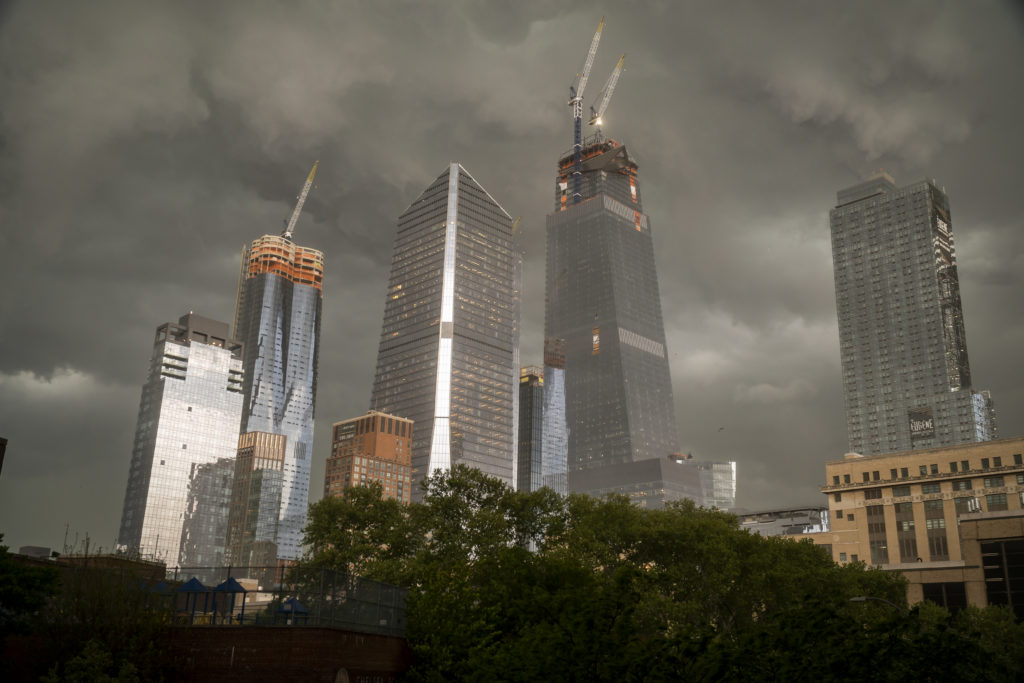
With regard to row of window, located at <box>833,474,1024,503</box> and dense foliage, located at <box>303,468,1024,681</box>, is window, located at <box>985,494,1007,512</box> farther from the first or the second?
dense foliage, located at <box>303,468,1024,681</box>

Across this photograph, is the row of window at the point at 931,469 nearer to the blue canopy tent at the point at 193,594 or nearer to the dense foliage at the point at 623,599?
the dense foliage at the point at 623,599

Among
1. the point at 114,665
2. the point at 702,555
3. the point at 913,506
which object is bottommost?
the point at 114,665

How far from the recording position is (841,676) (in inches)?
1296

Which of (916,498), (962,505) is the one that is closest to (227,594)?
(916,498)

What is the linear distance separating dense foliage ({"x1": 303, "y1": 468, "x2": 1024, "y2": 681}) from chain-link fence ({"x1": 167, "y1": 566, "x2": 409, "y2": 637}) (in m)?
8.28

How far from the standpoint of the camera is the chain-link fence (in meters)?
43.2

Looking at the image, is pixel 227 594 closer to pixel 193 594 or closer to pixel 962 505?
pixel 193 594

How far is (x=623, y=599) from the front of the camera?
48.8m

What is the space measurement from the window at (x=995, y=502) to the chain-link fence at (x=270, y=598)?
4715 inches

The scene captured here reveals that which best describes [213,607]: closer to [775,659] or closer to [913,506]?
[775,659]

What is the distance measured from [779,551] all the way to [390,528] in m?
36.7

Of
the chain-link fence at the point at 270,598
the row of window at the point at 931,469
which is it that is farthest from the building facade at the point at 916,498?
the chain-link fence at the point at 270,598

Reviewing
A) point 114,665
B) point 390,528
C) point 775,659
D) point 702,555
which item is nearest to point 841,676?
point 775,659

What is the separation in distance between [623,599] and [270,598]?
61.9 feet
